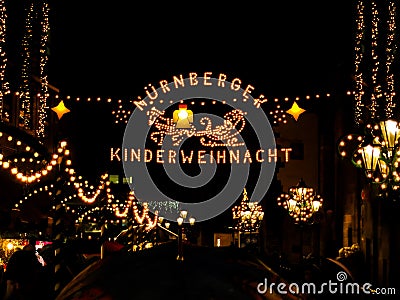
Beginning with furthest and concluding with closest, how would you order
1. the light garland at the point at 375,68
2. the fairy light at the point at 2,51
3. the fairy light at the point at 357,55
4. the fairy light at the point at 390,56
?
the fairy light at the point at 357,55 < the fairy light at the point at 2,51 < the light garland at the point at 375,68 < the fairy light at the point at 390,56

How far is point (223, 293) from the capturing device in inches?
110

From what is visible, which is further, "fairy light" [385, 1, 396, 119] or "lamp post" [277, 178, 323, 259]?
"lamp post" [277, 178, 323, 259]

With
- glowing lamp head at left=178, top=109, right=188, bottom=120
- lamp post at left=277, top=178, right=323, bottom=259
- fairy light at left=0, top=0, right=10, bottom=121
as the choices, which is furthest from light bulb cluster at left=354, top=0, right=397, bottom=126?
fairy light at left=0, top=0, right=10, bottom=121

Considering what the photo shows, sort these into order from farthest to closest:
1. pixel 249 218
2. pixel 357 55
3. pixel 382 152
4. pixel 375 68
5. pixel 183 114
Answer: pixel 249 218
pixel 183 114
pixel 357 55
pixel 375 68
pixel 382 152

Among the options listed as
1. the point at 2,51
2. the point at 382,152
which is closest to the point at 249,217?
the point at 2,51

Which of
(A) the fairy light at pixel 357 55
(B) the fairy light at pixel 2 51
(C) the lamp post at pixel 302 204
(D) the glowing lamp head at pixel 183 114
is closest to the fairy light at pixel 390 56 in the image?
(A) the fairy light at pixel 357 55

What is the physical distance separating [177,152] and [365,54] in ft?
29.6

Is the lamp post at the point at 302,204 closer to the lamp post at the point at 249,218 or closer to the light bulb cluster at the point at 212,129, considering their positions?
the light bulb cluster at the point at 212,129

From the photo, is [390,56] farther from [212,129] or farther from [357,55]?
[212,129]

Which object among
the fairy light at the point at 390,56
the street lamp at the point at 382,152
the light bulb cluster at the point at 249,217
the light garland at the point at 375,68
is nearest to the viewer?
the street lamp at the point at 382,152

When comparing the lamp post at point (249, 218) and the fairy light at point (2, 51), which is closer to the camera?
the fairy light at point (2, 51)

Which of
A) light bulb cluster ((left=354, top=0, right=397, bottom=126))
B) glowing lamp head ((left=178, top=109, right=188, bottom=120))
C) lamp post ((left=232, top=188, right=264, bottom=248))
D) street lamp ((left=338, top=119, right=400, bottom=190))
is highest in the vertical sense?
light bulb cluster ((left=354, top=0, right=397, bottom=126))

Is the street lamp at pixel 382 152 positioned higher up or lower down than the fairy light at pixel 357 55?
lower down

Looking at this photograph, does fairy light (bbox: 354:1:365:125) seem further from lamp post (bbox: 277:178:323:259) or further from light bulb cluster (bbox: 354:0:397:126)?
lamp post (bbox: 277:178:323:259)
